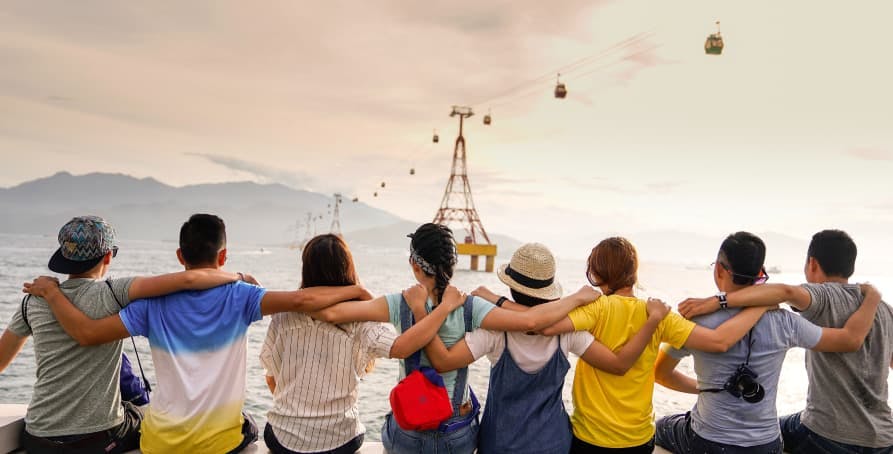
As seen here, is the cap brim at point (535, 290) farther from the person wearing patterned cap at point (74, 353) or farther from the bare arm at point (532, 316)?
the person wearing patterned cap at point (74, 353)

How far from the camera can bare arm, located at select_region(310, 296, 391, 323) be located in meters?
2.25

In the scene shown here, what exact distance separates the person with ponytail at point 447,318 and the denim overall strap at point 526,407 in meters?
0.13

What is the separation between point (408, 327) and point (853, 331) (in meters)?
2.03

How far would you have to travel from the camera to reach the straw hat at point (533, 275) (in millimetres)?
2328

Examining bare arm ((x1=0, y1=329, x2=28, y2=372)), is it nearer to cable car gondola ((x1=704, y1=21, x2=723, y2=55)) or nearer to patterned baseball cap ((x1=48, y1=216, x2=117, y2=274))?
patterned baseball cap ((x1=48, y1=216, x2=117, y2=274))

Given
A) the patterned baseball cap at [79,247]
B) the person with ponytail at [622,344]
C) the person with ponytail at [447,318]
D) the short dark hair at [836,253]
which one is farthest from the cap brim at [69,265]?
the short dark hair at [836,253]

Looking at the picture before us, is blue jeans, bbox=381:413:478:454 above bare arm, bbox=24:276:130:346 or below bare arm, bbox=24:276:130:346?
below

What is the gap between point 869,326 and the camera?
2551 millimetres

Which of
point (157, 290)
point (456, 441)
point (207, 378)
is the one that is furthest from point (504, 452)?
point (157, 290)

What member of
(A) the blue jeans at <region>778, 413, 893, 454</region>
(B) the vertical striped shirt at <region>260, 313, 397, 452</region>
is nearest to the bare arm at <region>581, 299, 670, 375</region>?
(B) the vertical striped shirt at <region>260, 313, 397, 452</region>

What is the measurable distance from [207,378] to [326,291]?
2.05ft

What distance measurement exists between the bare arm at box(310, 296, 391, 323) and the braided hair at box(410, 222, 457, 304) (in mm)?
223

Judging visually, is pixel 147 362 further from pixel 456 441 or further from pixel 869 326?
pixel 869 326

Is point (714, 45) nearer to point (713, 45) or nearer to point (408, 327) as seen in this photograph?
point (713, 45)
